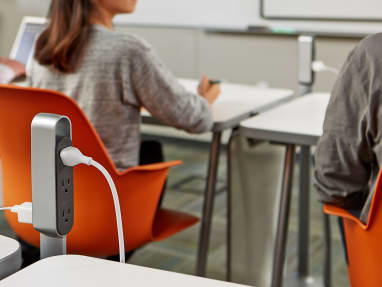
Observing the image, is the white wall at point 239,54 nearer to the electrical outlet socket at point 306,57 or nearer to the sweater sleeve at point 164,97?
the electrical outlet socket at point 306,57

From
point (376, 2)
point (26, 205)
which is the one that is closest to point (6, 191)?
point (26, 205)

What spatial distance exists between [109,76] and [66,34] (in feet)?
0.65

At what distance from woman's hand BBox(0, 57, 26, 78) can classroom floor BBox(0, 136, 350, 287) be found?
670 millimetres

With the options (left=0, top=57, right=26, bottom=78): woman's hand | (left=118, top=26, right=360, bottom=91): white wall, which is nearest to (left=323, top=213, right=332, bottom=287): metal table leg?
(left=0, top=57, right=26, bottom=78): woman's hand

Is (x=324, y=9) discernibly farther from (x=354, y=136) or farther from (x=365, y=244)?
(x=365, y=244)

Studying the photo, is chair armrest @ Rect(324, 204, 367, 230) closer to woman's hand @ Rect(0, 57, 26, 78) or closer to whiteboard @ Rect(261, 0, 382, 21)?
woman's hand @ Rect(0, 57, 26, 78)

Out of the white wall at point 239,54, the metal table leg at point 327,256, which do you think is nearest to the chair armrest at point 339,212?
the metal table leg at point 327,256

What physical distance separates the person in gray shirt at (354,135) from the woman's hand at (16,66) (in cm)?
174

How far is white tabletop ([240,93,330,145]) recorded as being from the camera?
71.4 inches

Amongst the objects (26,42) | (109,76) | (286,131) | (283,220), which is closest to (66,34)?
(109,76)

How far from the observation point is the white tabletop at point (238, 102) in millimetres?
2068

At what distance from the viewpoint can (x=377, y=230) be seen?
4.35 ft

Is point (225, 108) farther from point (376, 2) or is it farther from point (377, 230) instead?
point (376, 2)

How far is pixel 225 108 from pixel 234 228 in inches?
16.4
